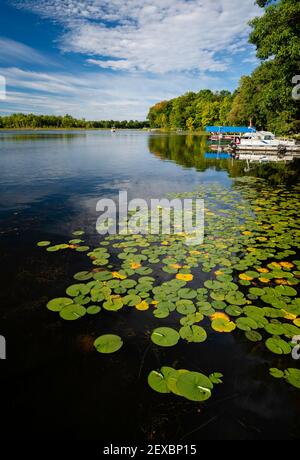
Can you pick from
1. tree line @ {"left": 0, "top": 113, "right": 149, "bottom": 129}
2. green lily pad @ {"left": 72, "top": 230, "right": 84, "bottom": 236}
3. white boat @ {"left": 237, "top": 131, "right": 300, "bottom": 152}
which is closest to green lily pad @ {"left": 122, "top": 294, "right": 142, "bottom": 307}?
green lily pad @ {"left": 72, "top": 230, "right": 84, "bottom": 236}

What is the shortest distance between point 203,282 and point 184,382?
172 centimetres

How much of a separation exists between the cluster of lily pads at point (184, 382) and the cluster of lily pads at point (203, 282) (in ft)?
1.25

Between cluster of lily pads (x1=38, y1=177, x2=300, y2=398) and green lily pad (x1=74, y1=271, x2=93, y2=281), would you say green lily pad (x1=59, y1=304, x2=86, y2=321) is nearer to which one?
cluster of lily pads (x1=38, y1=177, x2=300, y2=398)

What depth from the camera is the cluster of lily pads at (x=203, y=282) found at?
3041 millimetres

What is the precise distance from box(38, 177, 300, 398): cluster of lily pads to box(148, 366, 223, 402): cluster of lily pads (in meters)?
0.38

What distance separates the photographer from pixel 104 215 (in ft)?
23.9

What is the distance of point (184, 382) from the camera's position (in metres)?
2.37

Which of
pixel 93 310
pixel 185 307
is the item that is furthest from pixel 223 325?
pixel 93 310

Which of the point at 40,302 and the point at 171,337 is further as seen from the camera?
the point at 40,302

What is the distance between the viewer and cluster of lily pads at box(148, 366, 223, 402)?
2.27m

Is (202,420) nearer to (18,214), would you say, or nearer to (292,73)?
(18,214)

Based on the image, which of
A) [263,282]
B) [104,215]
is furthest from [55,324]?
[104,215]

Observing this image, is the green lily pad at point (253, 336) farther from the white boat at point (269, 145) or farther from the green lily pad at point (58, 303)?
the white boat at point (269, 145)

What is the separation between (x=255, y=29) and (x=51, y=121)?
120 meters
